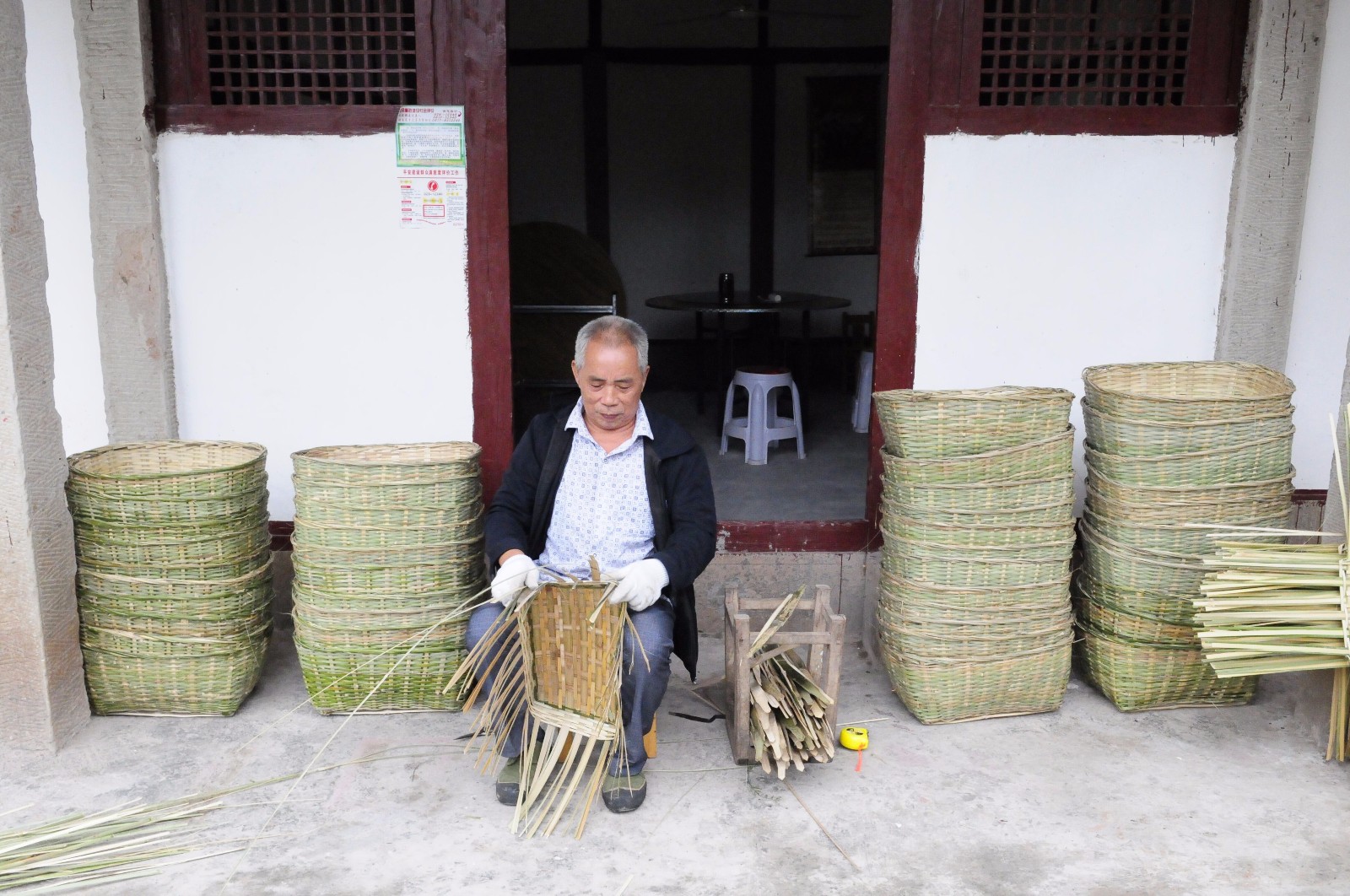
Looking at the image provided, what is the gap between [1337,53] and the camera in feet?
12.2

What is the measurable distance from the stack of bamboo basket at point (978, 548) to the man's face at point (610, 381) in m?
0.82

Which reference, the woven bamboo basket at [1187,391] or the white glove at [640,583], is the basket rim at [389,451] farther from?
the woven bamboo basket at [1187,391]

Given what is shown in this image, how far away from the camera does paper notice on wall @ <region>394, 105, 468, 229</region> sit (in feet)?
12.4

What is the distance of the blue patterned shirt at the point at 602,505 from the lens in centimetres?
308

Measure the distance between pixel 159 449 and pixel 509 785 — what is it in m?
1.64

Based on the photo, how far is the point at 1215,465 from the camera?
3.31 metres

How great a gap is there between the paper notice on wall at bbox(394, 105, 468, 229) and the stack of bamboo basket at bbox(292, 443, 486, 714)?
927 millimetres

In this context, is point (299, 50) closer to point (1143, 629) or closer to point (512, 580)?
point (512, 580)

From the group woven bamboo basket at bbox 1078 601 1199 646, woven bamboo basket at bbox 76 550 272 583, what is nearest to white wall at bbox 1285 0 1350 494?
woven bamboo basket at bbox 1078 601 1199 646

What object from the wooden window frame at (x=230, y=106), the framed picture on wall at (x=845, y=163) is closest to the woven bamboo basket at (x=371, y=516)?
the wooden window frame at (x=230, y=106)

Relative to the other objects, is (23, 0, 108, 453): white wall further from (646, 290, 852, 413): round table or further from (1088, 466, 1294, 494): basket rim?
(646, 290, 852, 413): round table

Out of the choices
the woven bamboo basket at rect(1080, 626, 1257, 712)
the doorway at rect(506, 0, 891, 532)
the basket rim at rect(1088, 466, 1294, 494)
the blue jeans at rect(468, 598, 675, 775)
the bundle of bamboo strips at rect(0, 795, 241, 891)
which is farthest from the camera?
the doorway at rect(506, 0, 891, 532)

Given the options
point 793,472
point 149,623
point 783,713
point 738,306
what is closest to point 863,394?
point 738,306

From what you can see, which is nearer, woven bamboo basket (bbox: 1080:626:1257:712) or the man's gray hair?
the man's gray hair
